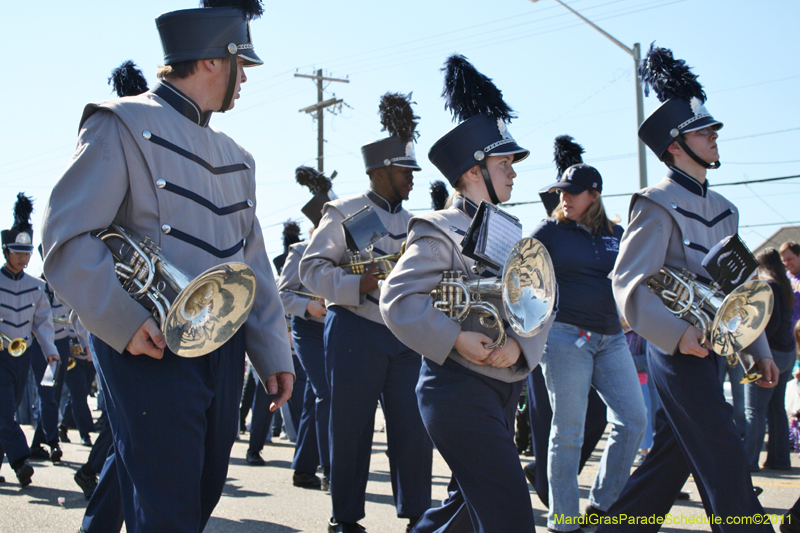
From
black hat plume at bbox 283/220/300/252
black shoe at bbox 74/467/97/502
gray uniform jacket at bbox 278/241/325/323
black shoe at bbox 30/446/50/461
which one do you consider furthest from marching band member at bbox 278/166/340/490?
black shoe at bbox 30/446/50/461

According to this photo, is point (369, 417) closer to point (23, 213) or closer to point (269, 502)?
point (269, 502)

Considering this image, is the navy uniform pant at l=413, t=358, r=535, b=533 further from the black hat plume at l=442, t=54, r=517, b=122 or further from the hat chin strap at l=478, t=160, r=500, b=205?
the black hat plume at l=442, t=54, r=517, b=122

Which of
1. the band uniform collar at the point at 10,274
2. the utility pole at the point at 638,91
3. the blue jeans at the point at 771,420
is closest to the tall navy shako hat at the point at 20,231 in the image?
the band uniform collar at the point at 10,274

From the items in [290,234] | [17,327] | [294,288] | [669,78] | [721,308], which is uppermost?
[669,78]

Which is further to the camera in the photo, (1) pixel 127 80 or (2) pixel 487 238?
(1) pixel 127 80

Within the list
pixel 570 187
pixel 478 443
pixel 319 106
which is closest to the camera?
pixel 478 443

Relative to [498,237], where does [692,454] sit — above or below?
below

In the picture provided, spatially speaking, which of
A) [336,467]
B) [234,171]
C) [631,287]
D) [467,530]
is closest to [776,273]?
[631,287]

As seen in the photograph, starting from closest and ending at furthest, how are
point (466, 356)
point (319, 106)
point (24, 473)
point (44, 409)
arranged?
point (466, 356) < point (24, 473) < point (44, 409) < point (319, 106)

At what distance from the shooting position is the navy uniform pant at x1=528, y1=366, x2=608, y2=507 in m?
5.42

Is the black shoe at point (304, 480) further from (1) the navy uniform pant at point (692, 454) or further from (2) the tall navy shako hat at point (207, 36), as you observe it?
(2) the tall navy shako hat at point (207, 36)

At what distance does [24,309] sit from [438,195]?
4582mm

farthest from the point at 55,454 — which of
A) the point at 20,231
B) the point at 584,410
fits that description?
the point at 584,410

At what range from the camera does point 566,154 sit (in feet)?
22.6
